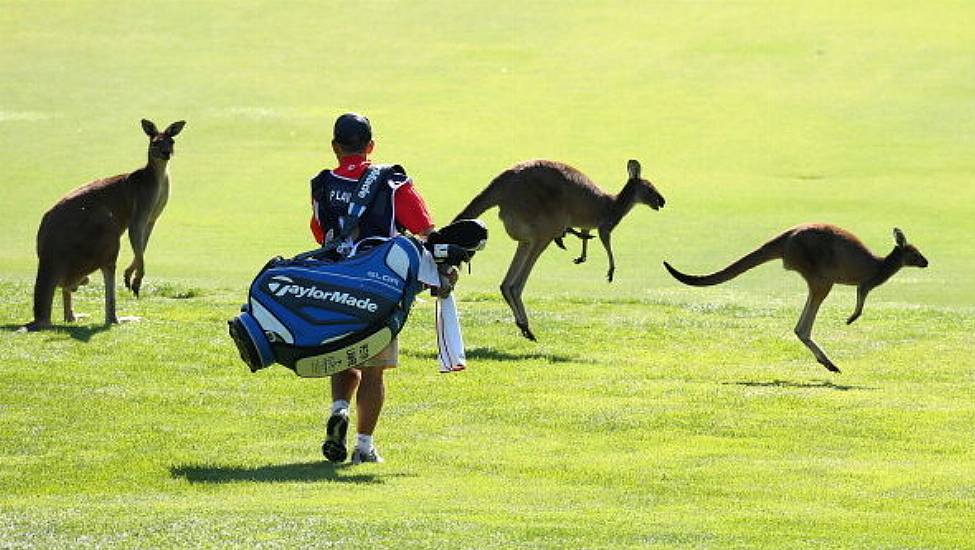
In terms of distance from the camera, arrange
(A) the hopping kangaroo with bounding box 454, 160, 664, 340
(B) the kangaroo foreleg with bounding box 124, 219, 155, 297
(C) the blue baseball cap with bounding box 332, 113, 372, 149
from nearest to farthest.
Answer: (C) the blue baseball cap with bounding box 332, 113, 372, 149 → (B) the kangaroo foreleg with bounding box 124, 219, 155, 297 → (A) the hopping kangaroo with bounding box 454, 160, 664, 340

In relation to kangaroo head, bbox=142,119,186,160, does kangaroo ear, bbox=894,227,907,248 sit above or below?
below

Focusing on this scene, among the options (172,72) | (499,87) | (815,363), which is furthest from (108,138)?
(815,363)

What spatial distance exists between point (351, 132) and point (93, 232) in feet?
22.4

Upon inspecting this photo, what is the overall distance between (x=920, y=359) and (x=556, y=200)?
3700 mm

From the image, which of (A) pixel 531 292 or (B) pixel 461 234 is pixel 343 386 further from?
(A) pixel 531 292

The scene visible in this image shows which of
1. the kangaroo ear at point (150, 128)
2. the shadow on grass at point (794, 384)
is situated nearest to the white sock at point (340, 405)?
the shadow on grass at point (794, 384)

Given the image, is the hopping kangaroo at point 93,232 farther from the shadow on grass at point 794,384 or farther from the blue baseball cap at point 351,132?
the blue baseball cap at point 351,132

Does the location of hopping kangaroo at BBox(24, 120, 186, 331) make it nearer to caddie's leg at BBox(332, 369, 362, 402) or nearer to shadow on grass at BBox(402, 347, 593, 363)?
shadow on grass at BBox(402, 347, 593, 363)

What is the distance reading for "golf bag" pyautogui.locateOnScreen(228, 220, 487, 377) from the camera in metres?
10.2

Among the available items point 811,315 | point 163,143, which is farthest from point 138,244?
point 811,315

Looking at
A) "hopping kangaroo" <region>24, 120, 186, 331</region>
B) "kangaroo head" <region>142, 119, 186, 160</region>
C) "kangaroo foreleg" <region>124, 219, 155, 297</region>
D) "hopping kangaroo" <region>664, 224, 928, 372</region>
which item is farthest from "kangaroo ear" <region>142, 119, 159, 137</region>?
"hopping kangaroo" <region>664, 224, 928, 372</region>

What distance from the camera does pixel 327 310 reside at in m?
10.2

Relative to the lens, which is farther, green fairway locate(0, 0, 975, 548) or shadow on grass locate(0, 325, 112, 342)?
shadow on grass locate(0, 325, 112, 342)

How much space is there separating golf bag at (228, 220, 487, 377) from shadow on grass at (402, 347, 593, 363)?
5632 mm
